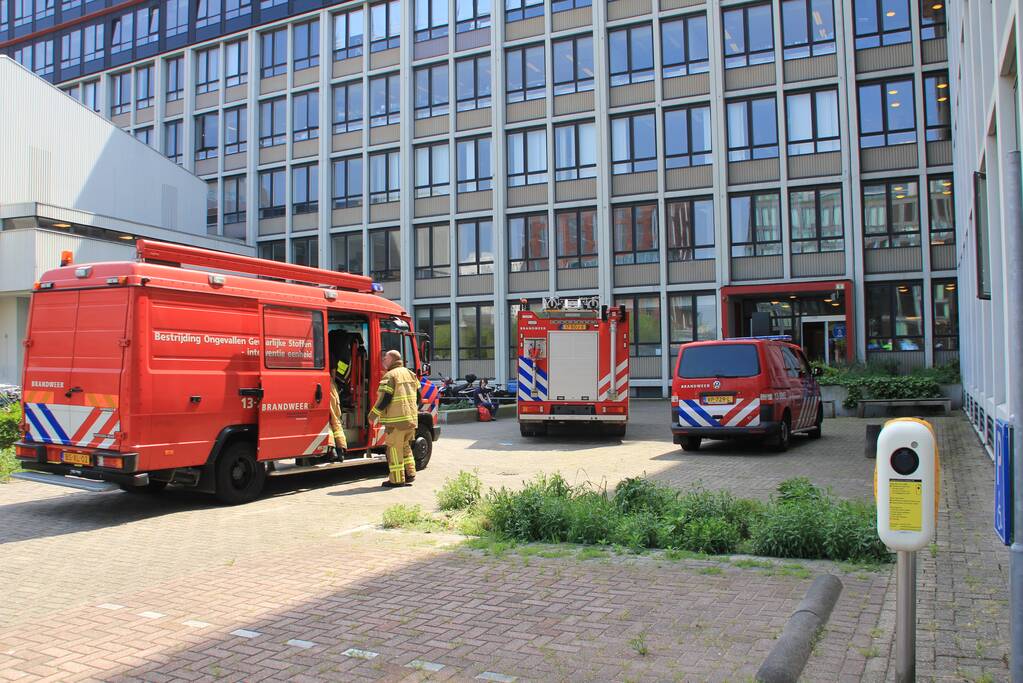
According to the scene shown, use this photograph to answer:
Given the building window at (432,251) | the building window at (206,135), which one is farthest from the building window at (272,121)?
the building window at (432,251)

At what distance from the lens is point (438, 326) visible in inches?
1426

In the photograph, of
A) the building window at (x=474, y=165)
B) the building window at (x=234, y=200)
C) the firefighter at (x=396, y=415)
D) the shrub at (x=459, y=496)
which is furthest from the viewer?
the building window at (x=234, y=200)

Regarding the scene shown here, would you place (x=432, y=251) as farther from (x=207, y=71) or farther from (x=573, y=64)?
(x=207, y=71)

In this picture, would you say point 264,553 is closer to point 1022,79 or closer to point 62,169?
point 1022,79

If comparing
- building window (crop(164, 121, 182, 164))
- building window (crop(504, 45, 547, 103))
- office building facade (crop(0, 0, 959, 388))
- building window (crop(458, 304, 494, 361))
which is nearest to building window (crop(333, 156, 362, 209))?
office building facade (crop(0, 0, 959, 388))

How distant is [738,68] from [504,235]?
11045mm

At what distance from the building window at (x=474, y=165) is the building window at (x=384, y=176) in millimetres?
3132

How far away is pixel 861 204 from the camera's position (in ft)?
93.9

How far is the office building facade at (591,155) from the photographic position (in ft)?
93.4

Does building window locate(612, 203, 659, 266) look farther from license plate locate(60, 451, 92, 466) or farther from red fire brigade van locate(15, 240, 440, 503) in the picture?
license plate locate(60, 451, 92, 466)

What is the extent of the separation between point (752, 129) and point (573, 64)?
7.83 meters

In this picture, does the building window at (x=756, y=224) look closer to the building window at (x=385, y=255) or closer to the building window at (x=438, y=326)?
the building window at (x=438, y=326)

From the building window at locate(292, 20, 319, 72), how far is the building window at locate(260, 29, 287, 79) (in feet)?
2.22

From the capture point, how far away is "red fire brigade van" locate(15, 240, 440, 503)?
8.77 metres
